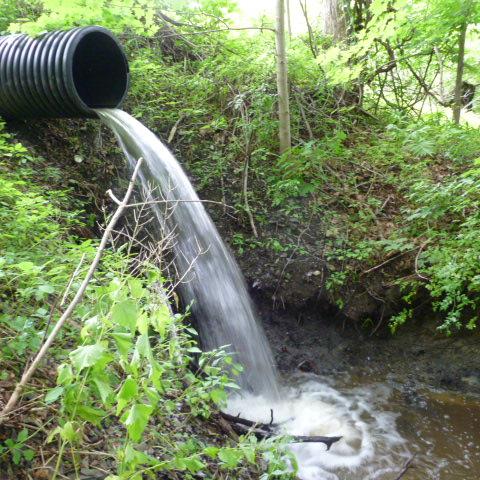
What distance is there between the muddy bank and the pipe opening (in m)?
3.30

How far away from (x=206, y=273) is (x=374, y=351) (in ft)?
7.67

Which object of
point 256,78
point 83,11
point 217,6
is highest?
point 217,6

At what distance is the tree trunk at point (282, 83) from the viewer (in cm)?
546

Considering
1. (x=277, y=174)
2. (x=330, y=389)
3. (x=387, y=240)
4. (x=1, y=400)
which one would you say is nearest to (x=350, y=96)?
(x=277, y=174)

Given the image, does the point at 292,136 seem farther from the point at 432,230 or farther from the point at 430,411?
the point at 430,411

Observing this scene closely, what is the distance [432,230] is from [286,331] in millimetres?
2183

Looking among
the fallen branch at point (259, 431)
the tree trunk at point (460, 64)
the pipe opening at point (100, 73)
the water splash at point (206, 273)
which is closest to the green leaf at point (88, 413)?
the fallen branch at point (259, 431)

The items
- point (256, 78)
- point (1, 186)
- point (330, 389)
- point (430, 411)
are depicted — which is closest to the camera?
point (1, 186)

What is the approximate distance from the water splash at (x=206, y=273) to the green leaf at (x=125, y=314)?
309 cm

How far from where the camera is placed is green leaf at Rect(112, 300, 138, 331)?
4.64 ft

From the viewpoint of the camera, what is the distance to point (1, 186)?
3328mm

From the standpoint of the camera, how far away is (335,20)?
791 centimetres

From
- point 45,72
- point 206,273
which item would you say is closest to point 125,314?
point 206,273

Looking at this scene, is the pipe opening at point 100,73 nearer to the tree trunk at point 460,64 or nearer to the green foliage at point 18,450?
the green foliage at point 18,450
